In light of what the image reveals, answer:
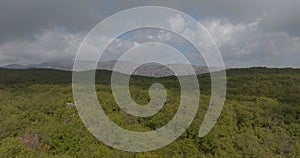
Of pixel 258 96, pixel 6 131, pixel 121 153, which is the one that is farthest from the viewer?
pixel 258 96

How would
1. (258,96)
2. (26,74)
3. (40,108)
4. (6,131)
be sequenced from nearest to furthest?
(6,131) → (40,108) → (258,96) → (26,74)

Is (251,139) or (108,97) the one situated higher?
(108,97)

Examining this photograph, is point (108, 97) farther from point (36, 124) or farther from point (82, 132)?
point (36, 124)

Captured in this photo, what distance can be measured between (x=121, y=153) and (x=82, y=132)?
1164 cm

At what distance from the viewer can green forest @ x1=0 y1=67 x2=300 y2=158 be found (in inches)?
2226

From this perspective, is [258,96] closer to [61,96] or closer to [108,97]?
[108,97]

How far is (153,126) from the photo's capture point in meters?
62.8

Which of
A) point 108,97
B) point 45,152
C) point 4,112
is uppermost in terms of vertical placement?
point 108,97

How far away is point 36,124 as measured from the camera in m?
64.8

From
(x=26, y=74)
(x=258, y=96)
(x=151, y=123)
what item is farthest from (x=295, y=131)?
(x=26, y=74)

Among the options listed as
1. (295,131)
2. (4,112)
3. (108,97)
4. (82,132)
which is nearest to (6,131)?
(4,112)

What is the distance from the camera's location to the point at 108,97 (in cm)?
6359

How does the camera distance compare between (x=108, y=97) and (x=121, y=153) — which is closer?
(x=121, y=153)

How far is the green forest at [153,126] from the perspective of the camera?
56.5m
